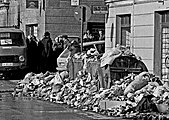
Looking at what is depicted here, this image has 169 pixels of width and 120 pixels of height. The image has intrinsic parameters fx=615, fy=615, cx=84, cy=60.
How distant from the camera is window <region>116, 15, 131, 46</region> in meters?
23.3

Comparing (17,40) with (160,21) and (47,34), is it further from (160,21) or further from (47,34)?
(160,21)

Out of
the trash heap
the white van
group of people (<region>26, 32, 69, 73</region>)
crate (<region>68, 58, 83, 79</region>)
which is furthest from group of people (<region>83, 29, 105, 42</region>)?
crate (<region>68, 58, 83, 79</region>)

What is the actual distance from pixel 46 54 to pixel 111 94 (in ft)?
46.6

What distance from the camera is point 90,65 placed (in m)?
18.8

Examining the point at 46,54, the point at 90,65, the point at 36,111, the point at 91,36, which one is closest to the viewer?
the point at 36,111

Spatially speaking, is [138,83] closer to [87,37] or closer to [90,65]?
[90,65]

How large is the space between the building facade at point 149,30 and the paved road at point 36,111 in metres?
4.74

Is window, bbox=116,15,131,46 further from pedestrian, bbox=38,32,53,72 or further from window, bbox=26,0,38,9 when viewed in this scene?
window, bbox=26,0,38,9

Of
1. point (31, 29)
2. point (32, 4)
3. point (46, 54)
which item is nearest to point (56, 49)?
point (46, 54)

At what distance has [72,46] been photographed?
2430 centimetres

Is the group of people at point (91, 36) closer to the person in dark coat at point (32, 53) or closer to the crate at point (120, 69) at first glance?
the person in dark coat at point (32, 53)

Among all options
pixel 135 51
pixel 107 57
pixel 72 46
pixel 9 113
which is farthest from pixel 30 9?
pixel 9 113

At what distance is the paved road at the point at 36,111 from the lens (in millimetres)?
14375

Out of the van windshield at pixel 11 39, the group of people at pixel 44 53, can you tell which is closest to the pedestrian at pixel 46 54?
the group of people at pixel 44 53
